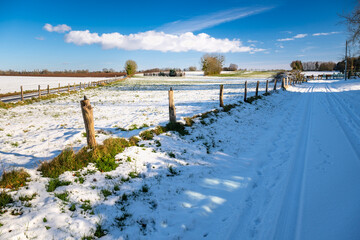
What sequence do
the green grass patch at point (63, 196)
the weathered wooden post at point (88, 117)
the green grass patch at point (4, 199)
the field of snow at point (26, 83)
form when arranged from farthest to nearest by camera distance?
the field of snow at point (26, 83)
the weathered wooden post at point (88, 117)
the green grass patch at point (63, 196)
the green grass patch at point (4, 199)

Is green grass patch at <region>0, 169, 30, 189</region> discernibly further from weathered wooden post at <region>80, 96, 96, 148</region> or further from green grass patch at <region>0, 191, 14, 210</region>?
weathered wooden post at <region>80, 96, 96, 148</region>

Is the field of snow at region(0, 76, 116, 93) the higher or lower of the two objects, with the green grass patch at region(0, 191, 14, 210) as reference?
higher

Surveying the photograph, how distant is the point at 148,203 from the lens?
4.05 meters

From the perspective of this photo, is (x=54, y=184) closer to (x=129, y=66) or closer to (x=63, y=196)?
(x=63, y=196)

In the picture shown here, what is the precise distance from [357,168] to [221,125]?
Result: 5234 mm

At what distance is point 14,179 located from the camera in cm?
399


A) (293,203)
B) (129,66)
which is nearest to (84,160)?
(293,203)

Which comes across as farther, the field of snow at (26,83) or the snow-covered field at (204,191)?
the field of snow at (26,83)

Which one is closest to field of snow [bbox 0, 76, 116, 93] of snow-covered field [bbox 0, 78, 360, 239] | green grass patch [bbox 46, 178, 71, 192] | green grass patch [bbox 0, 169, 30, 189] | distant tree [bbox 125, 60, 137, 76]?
green grass patch [bbox 0, 169, 30, 189]

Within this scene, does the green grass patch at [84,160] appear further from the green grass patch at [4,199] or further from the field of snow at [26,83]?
the field of snow at [26,83]

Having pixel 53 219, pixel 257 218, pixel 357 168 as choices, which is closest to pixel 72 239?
pixel 53 219

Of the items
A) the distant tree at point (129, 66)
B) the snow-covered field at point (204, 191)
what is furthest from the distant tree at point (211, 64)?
the snow-covered field at point (204, 191)

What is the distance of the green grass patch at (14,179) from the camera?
3.86 metres

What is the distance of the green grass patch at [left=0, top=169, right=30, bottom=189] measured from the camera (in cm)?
386
